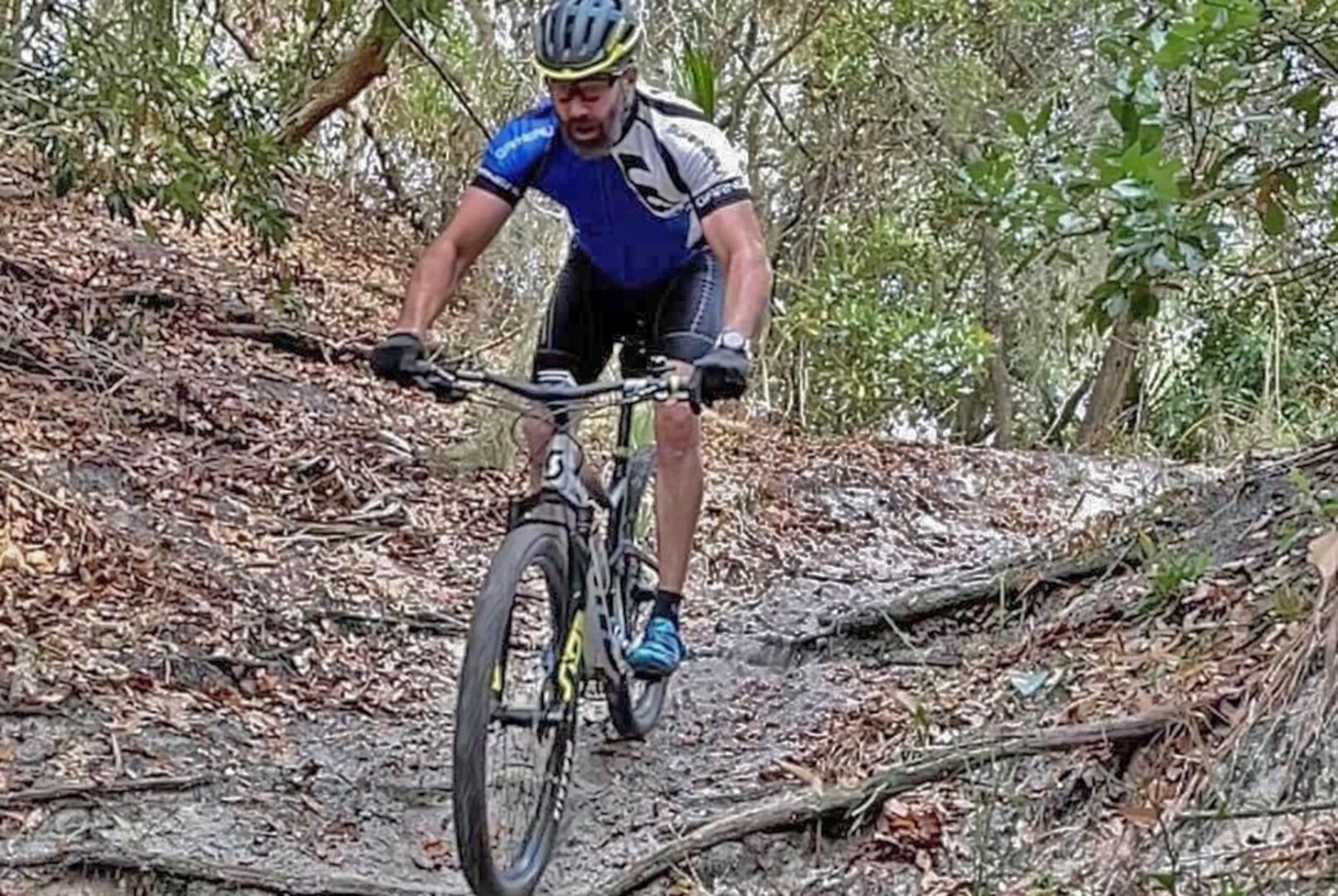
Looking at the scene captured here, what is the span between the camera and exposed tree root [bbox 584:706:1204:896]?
276cm

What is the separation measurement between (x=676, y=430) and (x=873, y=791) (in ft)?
3.87

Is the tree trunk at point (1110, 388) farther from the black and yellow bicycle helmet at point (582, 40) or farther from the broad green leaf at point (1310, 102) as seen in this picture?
the black and yellow bicycle helmet at point (582, 40)

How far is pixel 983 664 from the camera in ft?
13.0

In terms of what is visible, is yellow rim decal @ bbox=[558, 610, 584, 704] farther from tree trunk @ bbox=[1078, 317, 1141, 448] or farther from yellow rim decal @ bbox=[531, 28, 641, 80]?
tree trunk @ bbox=[1078, 317, 1141, 448]

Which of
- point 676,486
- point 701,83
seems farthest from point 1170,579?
point 701,83

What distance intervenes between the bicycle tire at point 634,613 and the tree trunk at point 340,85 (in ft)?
14.8

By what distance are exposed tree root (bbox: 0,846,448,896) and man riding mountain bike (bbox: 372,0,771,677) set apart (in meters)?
1.04

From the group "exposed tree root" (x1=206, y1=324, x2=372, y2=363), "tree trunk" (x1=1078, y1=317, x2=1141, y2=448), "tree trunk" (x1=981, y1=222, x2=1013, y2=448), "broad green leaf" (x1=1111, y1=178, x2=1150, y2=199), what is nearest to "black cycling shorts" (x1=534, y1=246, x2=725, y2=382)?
"broad green leaf" (x1=1111, y1=178, x2=1150, y2=199)

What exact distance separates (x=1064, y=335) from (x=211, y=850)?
34.7ft

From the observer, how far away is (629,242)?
12.4 feet

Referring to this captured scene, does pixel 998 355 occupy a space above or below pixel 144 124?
above

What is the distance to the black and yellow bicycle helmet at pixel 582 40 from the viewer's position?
321cm

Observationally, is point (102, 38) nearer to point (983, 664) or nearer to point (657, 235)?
point (657, 235)

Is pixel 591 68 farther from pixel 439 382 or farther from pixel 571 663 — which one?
pixel 571 663
